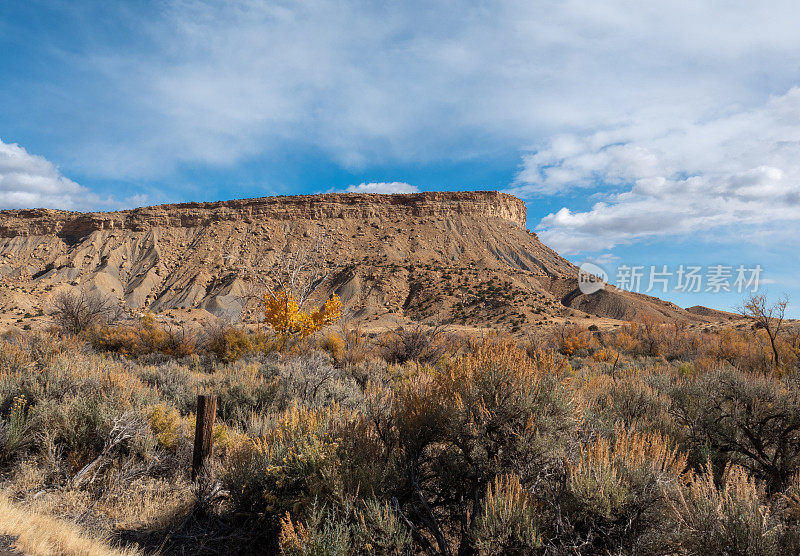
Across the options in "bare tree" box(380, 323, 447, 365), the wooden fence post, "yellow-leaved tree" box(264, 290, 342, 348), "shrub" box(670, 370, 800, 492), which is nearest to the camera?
"shrub" box(670, 370, 800, 492)

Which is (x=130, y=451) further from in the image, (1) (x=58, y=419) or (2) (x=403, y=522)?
(2) (x=403, y=522)

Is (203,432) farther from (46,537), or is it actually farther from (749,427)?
(749,427)

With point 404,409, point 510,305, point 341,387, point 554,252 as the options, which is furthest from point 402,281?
point 404,409

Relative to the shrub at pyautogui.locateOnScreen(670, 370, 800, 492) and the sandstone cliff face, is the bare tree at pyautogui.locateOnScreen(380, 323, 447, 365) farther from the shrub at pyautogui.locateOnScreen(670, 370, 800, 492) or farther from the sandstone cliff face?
the sandstone cliff face

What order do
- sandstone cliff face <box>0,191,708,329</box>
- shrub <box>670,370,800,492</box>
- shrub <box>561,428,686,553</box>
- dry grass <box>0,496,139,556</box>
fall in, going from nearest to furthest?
shrub <box>561,428,686,553</box> < dry grass <box>0,496,139,556</box> < shrub <box>670,370,800,492</box> < sandstone cliff face <box>0,191,708,329</box>

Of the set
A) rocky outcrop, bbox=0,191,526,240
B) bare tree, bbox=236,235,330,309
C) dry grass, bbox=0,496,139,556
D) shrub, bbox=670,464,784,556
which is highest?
rocky outcrop, bbox=0,191,526,240

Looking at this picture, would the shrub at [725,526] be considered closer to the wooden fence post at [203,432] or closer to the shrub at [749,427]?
the shrub at [749,427]

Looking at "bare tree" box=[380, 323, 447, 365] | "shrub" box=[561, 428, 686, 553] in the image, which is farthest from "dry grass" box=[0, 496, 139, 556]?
"bare tree" box=[380, 323, 447, 365]

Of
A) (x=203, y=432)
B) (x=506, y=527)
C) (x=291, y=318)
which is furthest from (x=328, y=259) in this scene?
(x=506, y=527)
